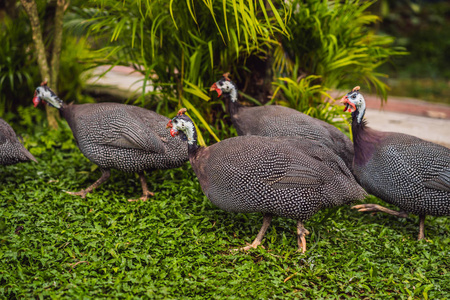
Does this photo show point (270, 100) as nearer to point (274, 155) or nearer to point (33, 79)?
point (274, 155)

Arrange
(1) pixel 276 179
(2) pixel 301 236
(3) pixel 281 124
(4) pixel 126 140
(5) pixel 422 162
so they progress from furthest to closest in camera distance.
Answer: (3) pixel 281 124, (4) pixel 126 140, (5) pixel 422 162, (2) pixel 301 236, (1) pixel 276 179

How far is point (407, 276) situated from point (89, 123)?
275 cm

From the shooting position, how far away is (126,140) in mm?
3758

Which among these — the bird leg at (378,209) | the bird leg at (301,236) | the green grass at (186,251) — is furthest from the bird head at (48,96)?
the bird leg at (378,209)

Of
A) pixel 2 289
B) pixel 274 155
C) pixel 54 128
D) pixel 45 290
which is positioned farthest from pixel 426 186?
pixel 54 128

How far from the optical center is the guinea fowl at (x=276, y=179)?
3.15 m

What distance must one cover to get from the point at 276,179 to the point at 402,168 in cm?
106

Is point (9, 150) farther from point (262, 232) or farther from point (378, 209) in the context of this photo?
Result: point (378, 209)

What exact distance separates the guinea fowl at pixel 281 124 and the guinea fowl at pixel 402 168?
280 mm

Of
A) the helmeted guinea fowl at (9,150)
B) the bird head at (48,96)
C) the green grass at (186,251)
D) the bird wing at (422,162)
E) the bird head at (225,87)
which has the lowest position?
the green grass at (186,251)

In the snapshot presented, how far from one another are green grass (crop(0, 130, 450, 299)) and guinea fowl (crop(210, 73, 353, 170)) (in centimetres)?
62

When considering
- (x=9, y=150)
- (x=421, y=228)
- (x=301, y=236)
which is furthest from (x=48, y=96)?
(x=421, y=228)

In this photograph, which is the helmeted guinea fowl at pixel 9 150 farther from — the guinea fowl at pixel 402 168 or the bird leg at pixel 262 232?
the guinea fowl at pixel 402 168

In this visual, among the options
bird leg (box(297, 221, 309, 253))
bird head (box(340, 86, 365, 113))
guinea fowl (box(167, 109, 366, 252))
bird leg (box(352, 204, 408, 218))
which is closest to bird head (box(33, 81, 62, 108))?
guinea fowl (box(167, 109, 366, 252))
